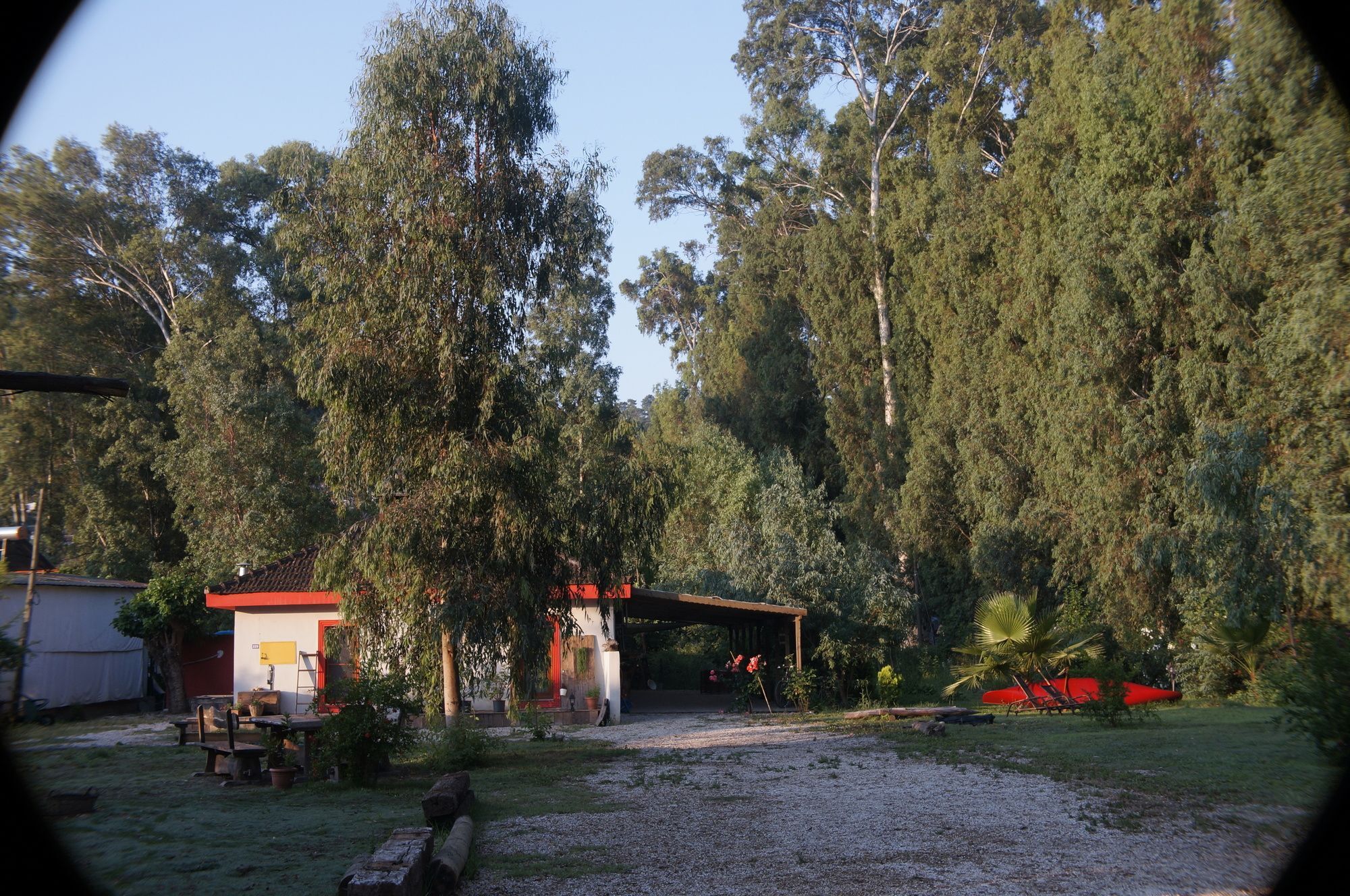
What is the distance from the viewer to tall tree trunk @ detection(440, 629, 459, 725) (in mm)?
15211

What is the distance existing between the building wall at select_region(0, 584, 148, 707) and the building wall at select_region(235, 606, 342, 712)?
540 cm

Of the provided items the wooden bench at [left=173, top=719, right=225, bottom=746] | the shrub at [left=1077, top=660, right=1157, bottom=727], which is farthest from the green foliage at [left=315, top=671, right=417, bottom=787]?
the shrub at [left=1077, top=660, right=1157, bottom=727]

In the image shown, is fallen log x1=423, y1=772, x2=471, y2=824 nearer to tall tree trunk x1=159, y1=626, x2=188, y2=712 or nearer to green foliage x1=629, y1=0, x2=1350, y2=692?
green foliage x1=629, y1=0, x2=1350, y2=692

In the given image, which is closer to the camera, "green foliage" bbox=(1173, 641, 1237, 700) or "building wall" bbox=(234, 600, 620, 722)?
"green foliage" bbox=(1173, 641, 1237, 700)

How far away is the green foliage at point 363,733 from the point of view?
12.2m

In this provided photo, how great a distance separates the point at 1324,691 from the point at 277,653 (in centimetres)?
1960

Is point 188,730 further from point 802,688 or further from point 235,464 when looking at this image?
point 235,464

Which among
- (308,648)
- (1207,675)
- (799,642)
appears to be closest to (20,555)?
(308,648)

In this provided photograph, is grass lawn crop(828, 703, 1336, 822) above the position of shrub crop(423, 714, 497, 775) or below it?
below

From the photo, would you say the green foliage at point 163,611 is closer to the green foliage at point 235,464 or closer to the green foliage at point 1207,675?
the green foliage at point 235,464

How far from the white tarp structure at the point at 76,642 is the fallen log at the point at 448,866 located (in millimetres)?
19884

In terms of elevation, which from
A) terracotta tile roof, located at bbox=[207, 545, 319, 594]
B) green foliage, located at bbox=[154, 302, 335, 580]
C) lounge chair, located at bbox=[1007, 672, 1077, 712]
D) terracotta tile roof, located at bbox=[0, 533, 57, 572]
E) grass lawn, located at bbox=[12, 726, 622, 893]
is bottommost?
lounge chair, located at bbox=[1007, 672, 1077, 712]

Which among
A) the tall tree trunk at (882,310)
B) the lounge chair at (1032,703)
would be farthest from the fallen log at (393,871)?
the tall tree trunk at (882,310)

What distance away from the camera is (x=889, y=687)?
23047 mm
